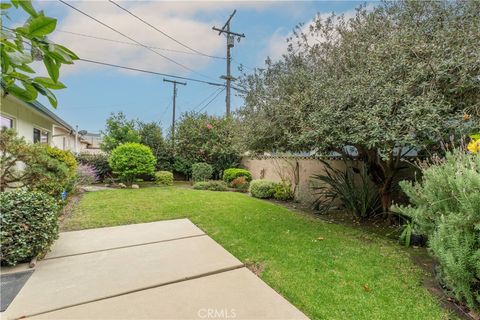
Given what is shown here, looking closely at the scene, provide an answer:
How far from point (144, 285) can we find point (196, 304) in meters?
0.68

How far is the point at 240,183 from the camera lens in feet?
37.4

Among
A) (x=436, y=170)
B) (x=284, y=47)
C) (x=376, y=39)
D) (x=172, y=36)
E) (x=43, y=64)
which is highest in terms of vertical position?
(x=172, y=36)

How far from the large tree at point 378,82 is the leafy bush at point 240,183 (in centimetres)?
603

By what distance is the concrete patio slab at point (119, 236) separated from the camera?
3850 millimetres

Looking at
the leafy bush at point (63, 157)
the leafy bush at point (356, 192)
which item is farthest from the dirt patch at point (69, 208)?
the leafy bush at point (356, 192)

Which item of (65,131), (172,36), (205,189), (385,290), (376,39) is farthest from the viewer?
(65,131)

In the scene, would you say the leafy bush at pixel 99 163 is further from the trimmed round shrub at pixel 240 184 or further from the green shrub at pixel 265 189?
the green shrub at pixel 265 189

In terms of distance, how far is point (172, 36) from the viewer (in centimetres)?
1232

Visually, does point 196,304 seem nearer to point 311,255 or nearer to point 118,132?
point 311,255

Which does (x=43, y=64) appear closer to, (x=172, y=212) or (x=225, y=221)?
(x=225, y=221)

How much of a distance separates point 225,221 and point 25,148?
4.21 metres

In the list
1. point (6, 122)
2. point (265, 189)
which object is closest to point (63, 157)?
point (6, 122)

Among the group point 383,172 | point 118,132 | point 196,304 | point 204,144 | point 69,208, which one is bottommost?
point 196,304

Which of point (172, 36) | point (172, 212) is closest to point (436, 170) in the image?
point (172, 212)
